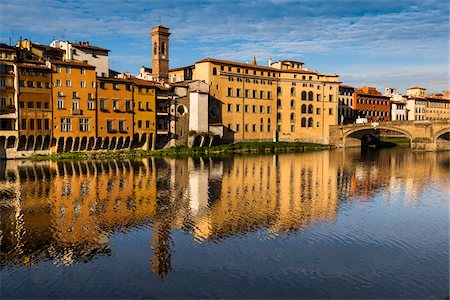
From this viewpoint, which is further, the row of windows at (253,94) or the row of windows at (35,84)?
the row of windows at (253,94)

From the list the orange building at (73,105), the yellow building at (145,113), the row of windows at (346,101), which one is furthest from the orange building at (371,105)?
the orange building at (73,105)

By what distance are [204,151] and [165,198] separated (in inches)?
1763

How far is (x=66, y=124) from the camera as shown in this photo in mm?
68625

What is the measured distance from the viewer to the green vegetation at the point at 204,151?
6738 centimetres

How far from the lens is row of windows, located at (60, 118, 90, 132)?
6838 centimetres

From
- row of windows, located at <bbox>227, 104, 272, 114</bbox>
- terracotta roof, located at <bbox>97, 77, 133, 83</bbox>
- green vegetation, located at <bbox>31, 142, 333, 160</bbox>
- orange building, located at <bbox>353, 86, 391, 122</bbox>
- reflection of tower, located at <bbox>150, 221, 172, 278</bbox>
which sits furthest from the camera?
orange building, located at <bbox>353, 86, 391, 122</bbox>

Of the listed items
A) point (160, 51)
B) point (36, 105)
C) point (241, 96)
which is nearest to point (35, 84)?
point (36, 105)

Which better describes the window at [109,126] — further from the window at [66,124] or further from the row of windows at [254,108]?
the row of windows at [254,108]

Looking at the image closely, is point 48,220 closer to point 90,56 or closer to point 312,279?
point 312,279

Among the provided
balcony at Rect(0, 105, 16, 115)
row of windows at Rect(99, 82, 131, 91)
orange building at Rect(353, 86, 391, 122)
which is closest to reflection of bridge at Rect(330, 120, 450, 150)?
orange building at Rect(353, 86, 391, 122)

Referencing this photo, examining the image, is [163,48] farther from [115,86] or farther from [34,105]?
[34,105]

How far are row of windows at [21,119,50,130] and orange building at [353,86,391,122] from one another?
8980 cm

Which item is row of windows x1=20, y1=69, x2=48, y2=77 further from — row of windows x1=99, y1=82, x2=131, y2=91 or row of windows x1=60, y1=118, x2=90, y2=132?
row of windows x1=99, y1=82, x2=131, y2=91

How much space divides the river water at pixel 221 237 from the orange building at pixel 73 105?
821 inches
